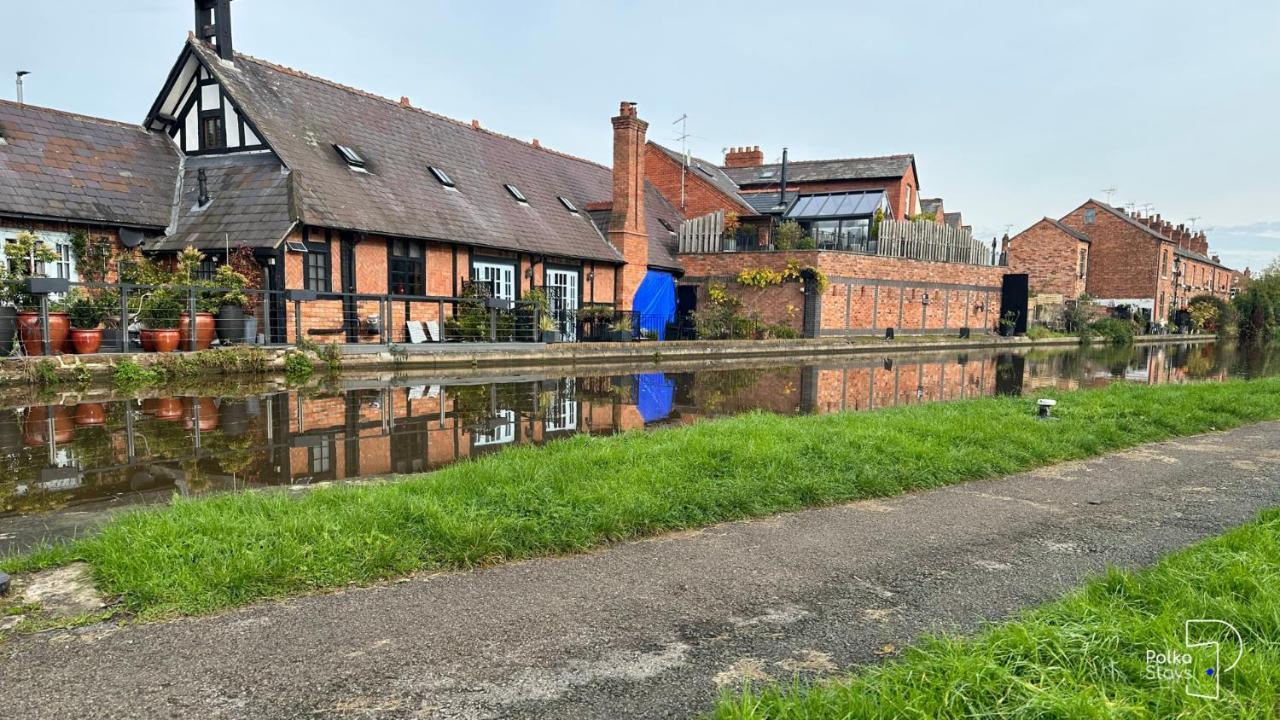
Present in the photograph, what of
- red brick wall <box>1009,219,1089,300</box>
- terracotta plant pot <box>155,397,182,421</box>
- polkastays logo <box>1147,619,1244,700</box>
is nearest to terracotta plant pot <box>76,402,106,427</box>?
terracotta plant pot <box>155,397,182,421</box>

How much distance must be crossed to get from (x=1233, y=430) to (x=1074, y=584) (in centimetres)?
695

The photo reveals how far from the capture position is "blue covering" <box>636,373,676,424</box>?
33.9 ft

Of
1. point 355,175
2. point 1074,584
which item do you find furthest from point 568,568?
point 355,175

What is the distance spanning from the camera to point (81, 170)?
16422mm

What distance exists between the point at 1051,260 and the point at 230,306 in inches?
1852

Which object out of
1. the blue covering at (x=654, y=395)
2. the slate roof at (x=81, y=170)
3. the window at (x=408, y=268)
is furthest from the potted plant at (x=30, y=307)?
the blue covering at (x=654, y=395)

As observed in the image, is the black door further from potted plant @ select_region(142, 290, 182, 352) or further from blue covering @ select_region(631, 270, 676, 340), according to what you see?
blue covering @ select_region(631, 270, 676, 340)

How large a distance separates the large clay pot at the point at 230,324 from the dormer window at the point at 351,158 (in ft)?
18.4

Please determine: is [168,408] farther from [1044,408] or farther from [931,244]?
[931,244]

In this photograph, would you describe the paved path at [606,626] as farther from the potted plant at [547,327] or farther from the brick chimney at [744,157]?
the brick chimney at [744,157]

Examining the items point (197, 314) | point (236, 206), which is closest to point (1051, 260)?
point (236, 206)

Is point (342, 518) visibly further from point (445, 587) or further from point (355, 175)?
point (355, 175)

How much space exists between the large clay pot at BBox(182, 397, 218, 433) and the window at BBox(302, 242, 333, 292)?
6350 millimetres

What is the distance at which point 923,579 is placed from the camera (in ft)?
12.3
